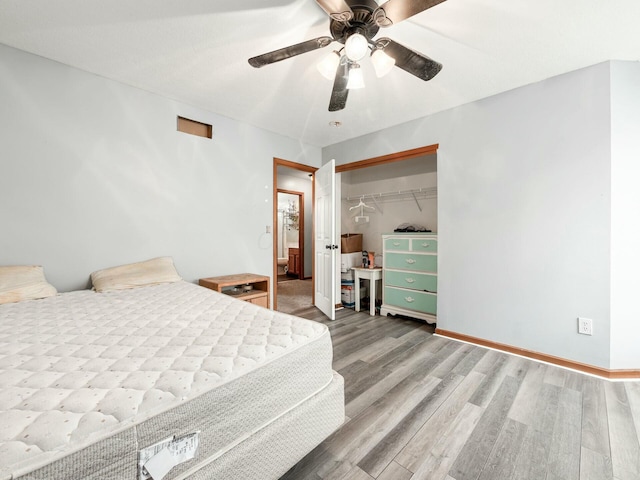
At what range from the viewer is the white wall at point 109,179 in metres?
2.06

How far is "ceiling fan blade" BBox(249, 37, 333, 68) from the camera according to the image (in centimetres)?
154

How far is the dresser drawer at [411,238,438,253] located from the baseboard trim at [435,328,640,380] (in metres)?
0.94

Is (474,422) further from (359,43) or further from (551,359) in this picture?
(359,43)

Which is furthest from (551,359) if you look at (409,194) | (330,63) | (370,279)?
(330,63)

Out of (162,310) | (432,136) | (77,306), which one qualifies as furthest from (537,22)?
(77,306)

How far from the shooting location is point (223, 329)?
1391 mm

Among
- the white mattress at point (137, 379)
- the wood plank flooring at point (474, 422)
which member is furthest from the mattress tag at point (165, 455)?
the wood plank flooring at point (474, 422)

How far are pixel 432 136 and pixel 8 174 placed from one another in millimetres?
3782

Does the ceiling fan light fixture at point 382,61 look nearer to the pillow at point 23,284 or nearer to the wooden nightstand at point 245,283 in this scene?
the wooden nightstand at point 245,283

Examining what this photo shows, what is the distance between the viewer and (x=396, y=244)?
3656mm

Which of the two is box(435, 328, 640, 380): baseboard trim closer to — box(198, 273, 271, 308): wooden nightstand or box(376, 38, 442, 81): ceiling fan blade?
box(198, 273, 271, 308): wooden nightstand

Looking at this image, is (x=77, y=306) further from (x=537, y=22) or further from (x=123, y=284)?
(x=537, y=22)

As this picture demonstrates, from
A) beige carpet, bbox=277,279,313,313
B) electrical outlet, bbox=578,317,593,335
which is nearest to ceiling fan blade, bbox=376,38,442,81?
electrical outlet, bbox=578,317,593,335

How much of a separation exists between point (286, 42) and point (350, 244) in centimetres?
295
